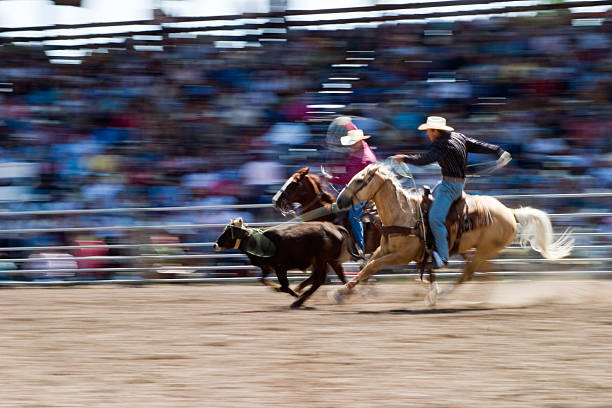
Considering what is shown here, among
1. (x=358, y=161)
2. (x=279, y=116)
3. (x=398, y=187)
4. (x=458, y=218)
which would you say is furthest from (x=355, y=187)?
(x=279, y=116)

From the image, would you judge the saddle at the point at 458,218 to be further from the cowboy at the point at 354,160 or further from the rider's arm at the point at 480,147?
the cowboy at the point at 354,160

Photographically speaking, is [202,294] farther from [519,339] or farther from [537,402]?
[537,402]

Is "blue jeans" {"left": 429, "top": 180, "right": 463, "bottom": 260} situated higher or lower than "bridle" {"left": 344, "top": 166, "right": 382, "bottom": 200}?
lower

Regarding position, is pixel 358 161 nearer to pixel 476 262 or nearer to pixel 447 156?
pixel 447 156

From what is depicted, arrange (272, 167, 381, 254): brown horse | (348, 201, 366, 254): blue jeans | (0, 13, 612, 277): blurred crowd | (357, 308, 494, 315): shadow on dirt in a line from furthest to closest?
(0, 13, 612, 277): blurred crowd, (272, 167, 381, 254): brown horse, (348, 201, 366, 254): blue jeans, (357, 308, 494, 315): shadow on dirt

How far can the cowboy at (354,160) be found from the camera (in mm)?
8445

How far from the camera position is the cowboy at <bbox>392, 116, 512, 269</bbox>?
7664 millimetres

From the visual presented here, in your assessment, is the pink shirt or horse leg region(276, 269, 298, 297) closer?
horse leg region(276, 269, 298, 297)

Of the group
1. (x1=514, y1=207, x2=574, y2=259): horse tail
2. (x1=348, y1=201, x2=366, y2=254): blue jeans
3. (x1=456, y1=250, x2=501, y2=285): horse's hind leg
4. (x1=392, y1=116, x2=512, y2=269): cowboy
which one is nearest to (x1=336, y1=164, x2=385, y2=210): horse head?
(x1=392, y1=116, x2=512, y2=269): cowboy

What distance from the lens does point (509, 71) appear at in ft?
36.6

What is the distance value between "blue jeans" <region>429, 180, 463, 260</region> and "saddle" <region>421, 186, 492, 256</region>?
8 cm

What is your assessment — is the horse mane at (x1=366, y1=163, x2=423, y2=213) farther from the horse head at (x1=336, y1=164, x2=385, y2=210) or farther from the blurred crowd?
the blurred crowd

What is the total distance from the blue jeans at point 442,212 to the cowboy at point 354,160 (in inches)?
34.1

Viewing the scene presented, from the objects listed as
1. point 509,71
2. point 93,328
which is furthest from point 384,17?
point 93,328
